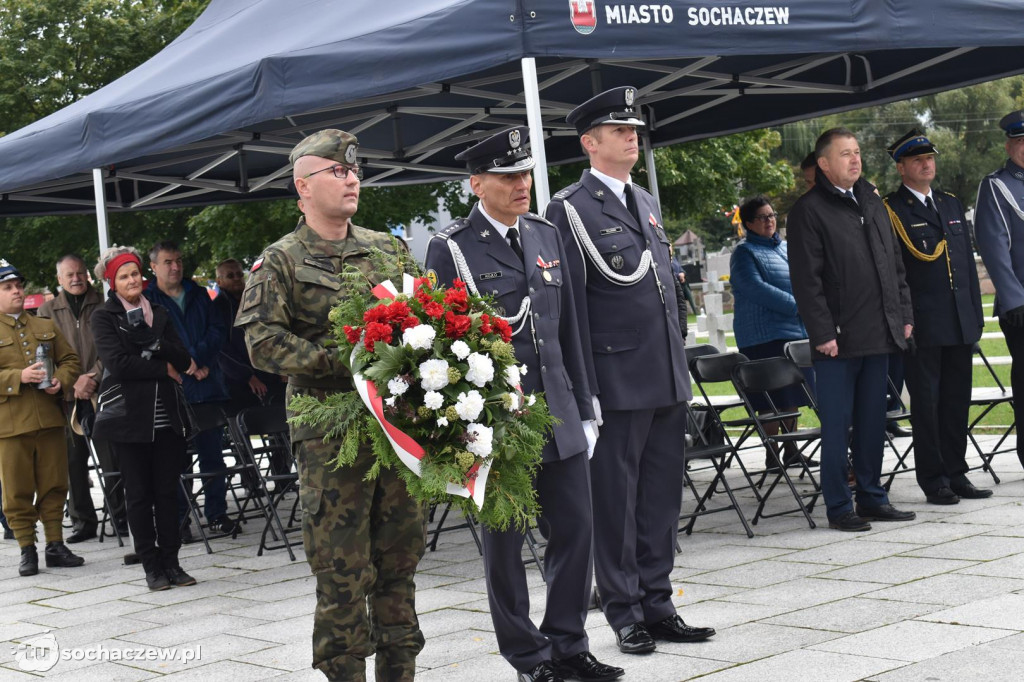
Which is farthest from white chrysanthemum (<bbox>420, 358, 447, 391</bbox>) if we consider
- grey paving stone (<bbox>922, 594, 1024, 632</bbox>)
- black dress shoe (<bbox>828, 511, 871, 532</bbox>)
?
black dress shoe (<bbox>828, 511, 871, 532</bbox>)

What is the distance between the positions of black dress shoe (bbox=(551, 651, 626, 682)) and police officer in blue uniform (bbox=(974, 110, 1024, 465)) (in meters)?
4.59

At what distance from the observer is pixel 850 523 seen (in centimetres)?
718

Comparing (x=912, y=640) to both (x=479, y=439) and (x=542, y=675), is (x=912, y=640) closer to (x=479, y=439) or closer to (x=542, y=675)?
(x=542, y=675)

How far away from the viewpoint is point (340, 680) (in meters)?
4.09

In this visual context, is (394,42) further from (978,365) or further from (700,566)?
(978,365)

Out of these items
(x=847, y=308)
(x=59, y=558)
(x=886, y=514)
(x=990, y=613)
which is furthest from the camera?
(x=59, y=558)

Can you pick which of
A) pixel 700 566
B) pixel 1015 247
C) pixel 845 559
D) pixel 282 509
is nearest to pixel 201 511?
pixel 282 509

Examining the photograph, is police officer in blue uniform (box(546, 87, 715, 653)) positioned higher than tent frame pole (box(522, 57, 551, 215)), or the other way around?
tent frame pole (box(522, 57, 551, 215))

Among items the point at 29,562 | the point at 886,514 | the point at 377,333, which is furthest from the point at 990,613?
the point at 29,562

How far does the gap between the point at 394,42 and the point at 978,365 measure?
43.0 ft

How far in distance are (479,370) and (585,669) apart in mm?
1397

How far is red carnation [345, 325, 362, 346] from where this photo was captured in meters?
3.89

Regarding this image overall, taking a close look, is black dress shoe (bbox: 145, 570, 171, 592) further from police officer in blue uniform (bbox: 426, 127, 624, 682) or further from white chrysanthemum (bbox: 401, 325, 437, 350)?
white chrysanthemum (bbox: 401, 325, 437, 350)

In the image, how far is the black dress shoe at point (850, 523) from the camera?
7148 mm
